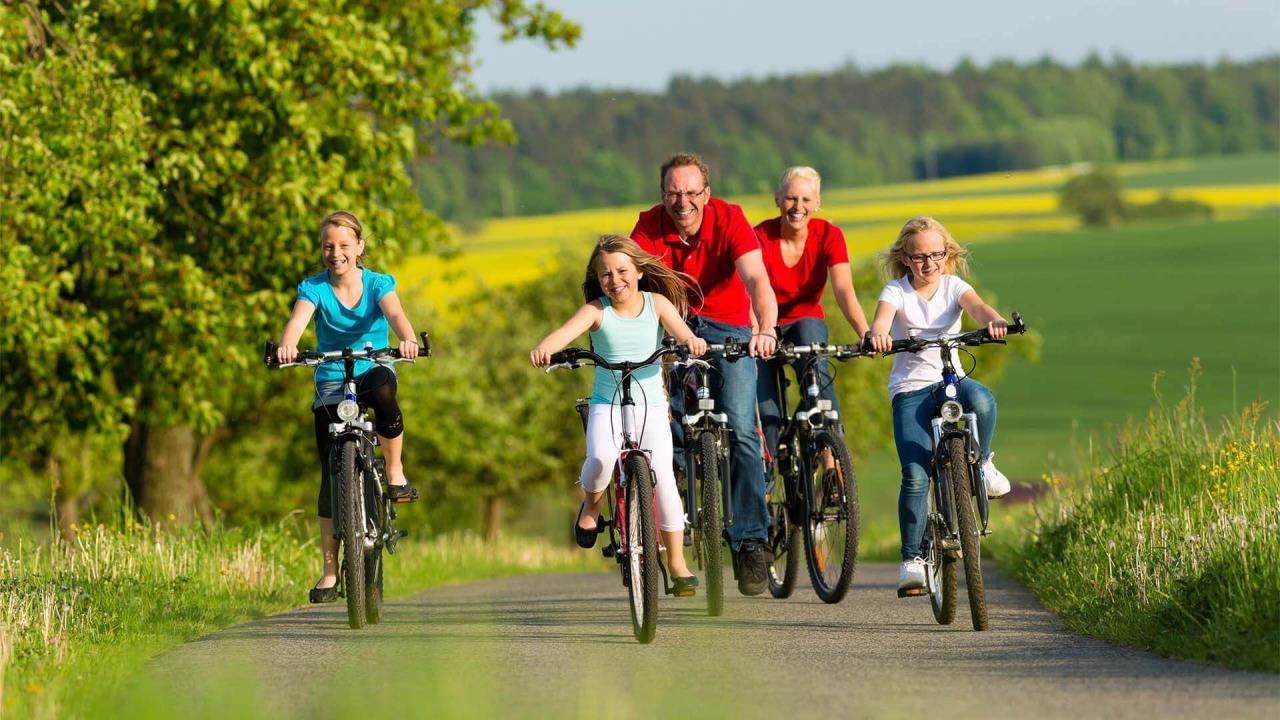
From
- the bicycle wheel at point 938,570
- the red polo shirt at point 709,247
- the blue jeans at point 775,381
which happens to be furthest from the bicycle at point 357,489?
the bicycle wheel at point 938,570

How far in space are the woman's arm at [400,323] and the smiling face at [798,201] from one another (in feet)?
6.89

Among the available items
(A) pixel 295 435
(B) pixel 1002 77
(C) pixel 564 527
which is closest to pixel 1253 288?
(C) pixel 564 527

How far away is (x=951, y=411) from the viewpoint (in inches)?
341

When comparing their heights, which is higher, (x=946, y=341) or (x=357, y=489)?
(x=946, y=341)

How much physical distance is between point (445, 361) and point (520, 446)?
3128mm

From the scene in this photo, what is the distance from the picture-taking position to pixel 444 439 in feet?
136

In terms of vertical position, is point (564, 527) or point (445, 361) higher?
point (445, 361)

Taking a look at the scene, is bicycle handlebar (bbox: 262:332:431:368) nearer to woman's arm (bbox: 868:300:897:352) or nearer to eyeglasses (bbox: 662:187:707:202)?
eyeglasses (bbox: 662:187:707:202)

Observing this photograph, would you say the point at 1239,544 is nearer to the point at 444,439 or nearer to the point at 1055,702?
the point at 1055,702

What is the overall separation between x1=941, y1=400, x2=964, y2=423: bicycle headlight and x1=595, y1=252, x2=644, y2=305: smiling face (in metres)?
1.52

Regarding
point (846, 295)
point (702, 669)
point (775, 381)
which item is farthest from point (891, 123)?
point (702, 669)

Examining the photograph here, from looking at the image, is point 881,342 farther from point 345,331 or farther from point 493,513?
point 493,513

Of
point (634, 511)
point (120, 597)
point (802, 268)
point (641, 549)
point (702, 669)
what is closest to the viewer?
point (702, 669)

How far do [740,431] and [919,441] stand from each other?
1.21 metres
